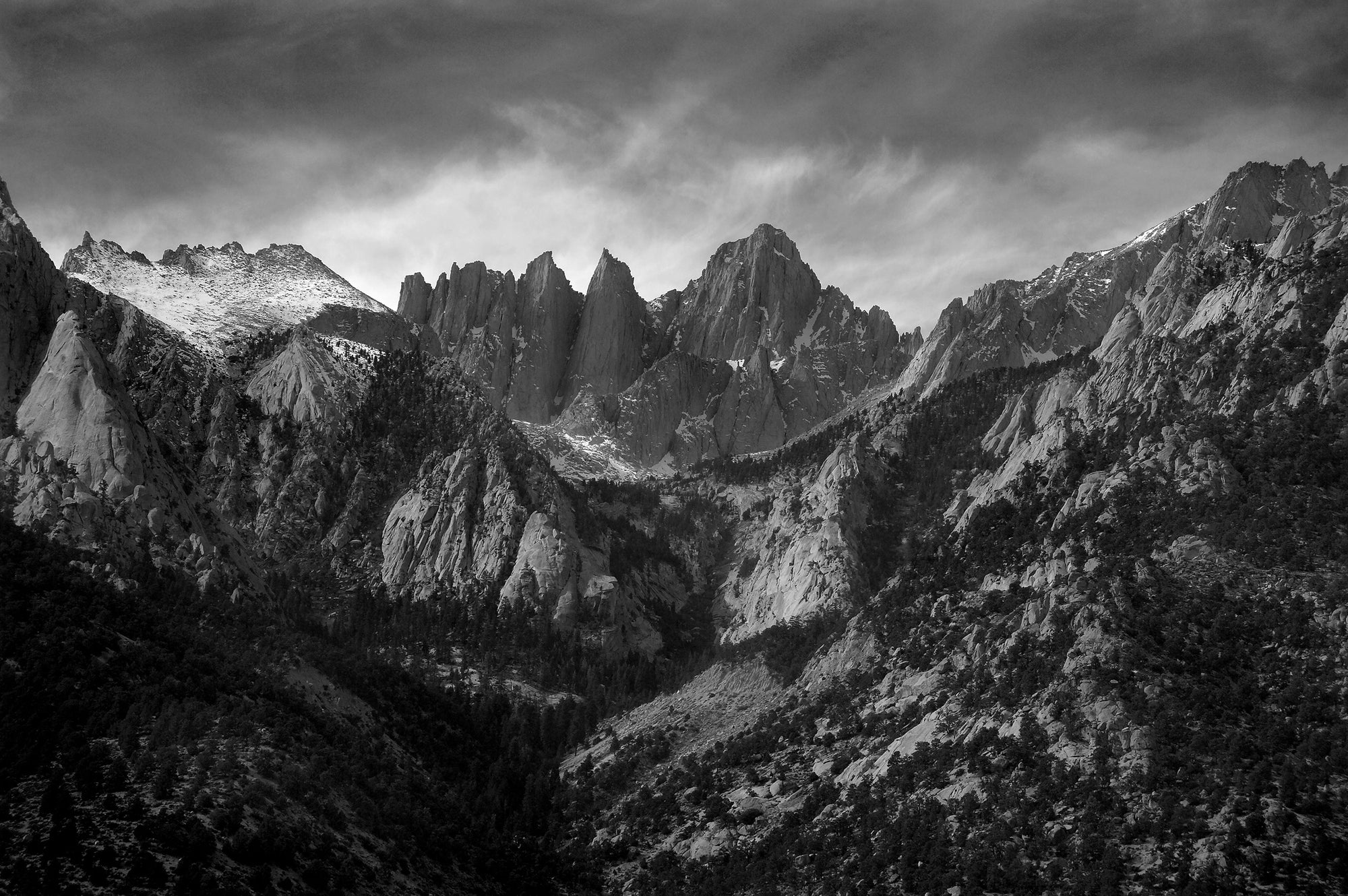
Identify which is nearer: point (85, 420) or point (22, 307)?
point (85, 420)

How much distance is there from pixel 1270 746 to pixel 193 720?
80189 millimetres

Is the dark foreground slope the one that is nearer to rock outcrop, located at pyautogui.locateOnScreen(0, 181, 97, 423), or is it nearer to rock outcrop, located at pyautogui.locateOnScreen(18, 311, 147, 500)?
rock outcrop, located at pyautogui.locateOnScreen(18, 311, 147, 500)

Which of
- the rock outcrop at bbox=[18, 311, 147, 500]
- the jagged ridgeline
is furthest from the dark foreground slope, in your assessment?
the rock outcrop at bbox=[18, 311, 147, 500]

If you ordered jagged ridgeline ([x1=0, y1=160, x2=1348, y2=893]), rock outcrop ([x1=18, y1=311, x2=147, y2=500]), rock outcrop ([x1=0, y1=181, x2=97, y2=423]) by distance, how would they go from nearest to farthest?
1. jagged ridgeline ([x1=0, y1=160, x2=1348, y2=893])
2. rock outcrop ([x1=18, y1=311, x2=147, y2=500])
3. rock outcrop ([x1=0, y1=181, x2=97, y2=423])

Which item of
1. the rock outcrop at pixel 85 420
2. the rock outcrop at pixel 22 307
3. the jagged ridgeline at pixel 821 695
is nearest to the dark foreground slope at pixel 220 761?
the jagged ridgeline at pixel 821 695

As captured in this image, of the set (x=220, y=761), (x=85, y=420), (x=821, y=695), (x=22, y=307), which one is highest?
(x=22, y=307)

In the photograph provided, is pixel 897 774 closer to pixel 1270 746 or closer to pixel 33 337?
pixel 1270 746

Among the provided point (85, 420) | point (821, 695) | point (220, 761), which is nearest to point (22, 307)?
point (85, 420)

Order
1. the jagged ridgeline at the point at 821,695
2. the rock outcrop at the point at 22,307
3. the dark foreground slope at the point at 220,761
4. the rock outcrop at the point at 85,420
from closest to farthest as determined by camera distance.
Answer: the dark foreground slope at the point at 220,761 → the jagged ridgeline at the point at 821,695 → the rock outcrop at the point at 85,420 → the rock outcrop at the point at 22,307

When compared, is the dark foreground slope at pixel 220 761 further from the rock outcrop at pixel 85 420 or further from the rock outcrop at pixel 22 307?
the rock outcrop at pixel 22 307

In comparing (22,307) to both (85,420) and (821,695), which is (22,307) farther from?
(821,695)

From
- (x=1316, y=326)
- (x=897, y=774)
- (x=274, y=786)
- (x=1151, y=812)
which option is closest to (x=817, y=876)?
(x=897, y=774)

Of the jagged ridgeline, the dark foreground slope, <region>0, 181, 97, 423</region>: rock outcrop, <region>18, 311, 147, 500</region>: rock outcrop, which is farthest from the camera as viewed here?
<region>0, 181, 97, 423</region>: rock outcrop

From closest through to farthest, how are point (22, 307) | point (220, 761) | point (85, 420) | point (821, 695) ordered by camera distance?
point (220, 761) → point (821, 695) → point (85, 420) → point (22, 307)
